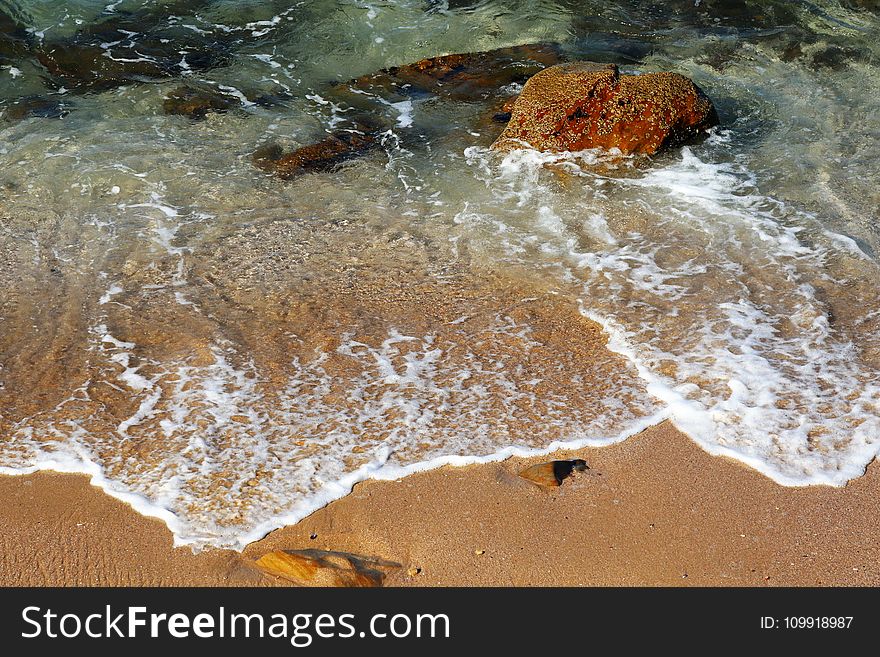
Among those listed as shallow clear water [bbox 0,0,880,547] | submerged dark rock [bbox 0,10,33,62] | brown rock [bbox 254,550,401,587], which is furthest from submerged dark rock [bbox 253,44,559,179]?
brown rock [bbox 254,550,401,587]

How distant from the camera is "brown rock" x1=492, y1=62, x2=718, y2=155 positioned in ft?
25.4

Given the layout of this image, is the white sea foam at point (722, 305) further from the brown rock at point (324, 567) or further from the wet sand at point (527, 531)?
the brown rock at point (324, 567)

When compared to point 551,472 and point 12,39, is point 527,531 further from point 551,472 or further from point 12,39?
point 12,39

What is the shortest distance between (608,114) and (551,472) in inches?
192

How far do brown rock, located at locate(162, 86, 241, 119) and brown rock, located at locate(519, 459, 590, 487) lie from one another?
6.21 meters

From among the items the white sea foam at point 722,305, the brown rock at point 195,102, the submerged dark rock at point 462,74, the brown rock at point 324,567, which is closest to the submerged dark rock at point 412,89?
the submerged dark rock at point 462,74

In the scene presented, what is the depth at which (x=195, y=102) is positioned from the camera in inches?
349

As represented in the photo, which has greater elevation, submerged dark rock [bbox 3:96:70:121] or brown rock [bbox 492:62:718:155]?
brown rock [bbox 492:62:718:155]

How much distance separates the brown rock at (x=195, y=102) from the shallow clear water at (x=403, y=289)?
14cm

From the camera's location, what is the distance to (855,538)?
3613mm

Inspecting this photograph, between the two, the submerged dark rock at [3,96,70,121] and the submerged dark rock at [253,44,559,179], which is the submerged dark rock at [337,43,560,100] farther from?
the submerged dark rock at [3,96,70,121]

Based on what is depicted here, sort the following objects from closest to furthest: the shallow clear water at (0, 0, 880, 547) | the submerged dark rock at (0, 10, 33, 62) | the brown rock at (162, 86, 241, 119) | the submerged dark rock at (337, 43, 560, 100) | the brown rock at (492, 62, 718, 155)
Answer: the shallow clear water at (0, 0, 880, 547) → the brown rock at (492, 62, 718, 155) → the brown rock at (162, 86, 241, 119) → the submerged dark rock at (337, 43, 560, 100) → the submerged dark rock at (0, 10, 33, 62)

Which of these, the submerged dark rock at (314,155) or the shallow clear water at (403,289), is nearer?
the shallow clear water at (403,289)

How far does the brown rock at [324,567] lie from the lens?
3.44 metres
